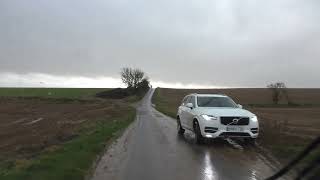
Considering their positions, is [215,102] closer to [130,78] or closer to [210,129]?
[210,129]

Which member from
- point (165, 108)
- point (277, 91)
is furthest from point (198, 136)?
point (277, 91)

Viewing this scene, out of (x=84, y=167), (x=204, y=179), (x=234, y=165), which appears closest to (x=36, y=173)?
(x=84, y=167)

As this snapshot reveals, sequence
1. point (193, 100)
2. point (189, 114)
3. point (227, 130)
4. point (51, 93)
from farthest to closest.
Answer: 1. point (51, 93)
2. point (193, 100)
3. point (189, 114)
4. point (227, 130)

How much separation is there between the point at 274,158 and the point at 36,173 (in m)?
6.57

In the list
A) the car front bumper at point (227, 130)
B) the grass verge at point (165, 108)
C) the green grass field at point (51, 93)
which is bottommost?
the grass verge at point (165, 108)

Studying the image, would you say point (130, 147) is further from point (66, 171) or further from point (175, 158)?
point (66, 171)

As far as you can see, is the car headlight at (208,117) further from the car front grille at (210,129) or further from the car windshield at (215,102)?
the car windshield at (215,102)

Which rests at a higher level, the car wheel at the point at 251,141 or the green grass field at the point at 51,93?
the green grass field at the point at 51,93

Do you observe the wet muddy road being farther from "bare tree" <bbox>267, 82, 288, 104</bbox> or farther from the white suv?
"bare tree" <bbox>267, 82, 288, 104</bbox>

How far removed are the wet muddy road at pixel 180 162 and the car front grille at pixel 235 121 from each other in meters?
0.77

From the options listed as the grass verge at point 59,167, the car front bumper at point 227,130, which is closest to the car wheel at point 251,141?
the car front bumper at point 227,130

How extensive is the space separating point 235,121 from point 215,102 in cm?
267

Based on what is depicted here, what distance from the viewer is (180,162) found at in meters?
13.7

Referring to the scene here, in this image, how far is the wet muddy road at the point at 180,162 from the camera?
457 inches
